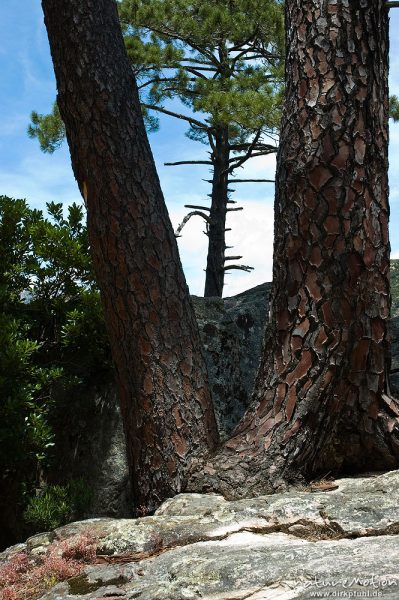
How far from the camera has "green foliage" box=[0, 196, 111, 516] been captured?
16.8 ft

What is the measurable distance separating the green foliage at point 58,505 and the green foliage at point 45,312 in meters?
0.28

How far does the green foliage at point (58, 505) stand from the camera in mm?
4906

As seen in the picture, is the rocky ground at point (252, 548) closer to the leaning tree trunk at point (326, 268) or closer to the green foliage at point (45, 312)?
the leaning tree trunk at point (326, 268)

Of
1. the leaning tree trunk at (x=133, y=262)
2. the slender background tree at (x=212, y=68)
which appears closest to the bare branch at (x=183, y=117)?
the slender background tree at (x=212, y=68)

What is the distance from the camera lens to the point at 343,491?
3.62 meters

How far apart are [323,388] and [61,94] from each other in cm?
233

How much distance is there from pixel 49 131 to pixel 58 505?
897 centimetres

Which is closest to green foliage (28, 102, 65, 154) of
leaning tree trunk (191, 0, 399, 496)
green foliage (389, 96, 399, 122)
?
green foliage (389, 96, 399, 122)

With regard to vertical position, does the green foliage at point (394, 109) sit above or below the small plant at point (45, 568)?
above

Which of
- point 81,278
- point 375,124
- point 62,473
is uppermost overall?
point 375,124

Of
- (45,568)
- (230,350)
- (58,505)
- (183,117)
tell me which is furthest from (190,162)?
(45,568)

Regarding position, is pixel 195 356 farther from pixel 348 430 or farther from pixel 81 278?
pixel 81 278

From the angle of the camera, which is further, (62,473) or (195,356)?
(62,473)

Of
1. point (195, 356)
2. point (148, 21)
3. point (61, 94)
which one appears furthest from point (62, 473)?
point (148, 21)
